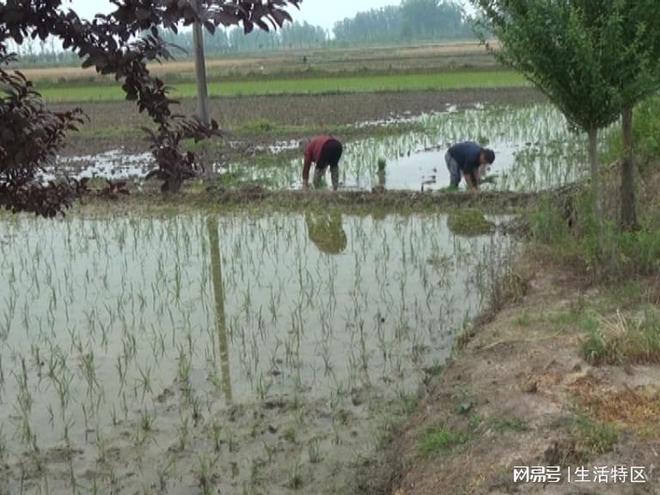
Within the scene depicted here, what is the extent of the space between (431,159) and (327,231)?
5.54 meters

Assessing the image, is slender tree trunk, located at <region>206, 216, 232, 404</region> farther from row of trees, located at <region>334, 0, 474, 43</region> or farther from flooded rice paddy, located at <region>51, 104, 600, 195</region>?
row of trees, located at <region>334, 0, 474, 43</region>

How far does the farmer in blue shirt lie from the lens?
9.98m

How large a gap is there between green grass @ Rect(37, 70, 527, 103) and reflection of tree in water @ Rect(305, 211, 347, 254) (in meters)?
18.1

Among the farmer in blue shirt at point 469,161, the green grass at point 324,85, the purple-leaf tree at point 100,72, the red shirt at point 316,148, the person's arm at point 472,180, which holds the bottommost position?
the person's arm at point 472,180

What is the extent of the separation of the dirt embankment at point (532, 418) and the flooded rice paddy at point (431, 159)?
5971mm

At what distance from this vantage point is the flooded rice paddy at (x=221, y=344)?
4.33 metres

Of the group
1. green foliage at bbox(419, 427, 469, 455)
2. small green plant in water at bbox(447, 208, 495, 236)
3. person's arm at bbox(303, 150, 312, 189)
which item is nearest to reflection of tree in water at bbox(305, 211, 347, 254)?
person's arm at bbox(303, 150, 312, 189)

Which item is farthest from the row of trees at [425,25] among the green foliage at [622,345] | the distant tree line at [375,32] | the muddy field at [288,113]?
the green foliage at [622,345]

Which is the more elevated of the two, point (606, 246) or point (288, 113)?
point (288, 113)

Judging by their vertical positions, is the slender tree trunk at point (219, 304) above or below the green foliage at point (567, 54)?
below

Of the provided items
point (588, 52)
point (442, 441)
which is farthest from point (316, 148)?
point (442, 441)

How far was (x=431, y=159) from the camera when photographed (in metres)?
14.4

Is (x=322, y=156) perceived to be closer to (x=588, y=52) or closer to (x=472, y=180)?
(x=472, y=180)

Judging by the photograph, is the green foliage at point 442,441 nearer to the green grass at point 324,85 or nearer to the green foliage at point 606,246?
the green foliage at point 606,246
